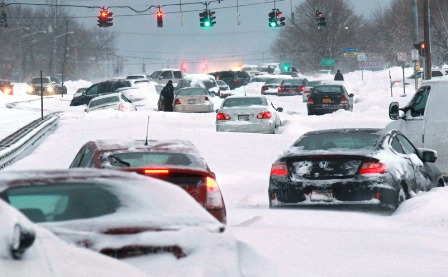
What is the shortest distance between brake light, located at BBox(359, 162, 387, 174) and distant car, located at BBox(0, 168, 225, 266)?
6.45 m

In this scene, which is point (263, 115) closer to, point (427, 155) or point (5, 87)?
point (427, 155)

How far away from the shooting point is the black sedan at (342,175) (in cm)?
1269

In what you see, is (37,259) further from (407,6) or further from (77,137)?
(407,6)

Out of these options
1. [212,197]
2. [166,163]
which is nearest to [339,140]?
[166,163]

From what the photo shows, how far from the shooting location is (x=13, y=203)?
6.08 meters

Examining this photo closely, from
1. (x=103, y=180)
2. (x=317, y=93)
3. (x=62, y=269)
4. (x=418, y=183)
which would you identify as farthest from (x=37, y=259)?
(x=317, y=93)

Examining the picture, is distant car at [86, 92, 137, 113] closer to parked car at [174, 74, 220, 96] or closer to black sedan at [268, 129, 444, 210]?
parked car at [174, 74, 220, 96]

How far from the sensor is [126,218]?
585 cm

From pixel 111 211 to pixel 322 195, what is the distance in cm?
707

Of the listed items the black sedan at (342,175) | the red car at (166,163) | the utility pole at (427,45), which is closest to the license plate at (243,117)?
the utility pole at (427,45)

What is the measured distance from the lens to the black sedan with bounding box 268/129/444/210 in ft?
41.6

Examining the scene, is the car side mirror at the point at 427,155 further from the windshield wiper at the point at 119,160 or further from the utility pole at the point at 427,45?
the utility pole at the point at 427,45

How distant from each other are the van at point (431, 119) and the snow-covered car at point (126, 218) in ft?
34.6

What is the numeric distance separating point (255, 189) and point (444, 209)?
6114 millimetres
